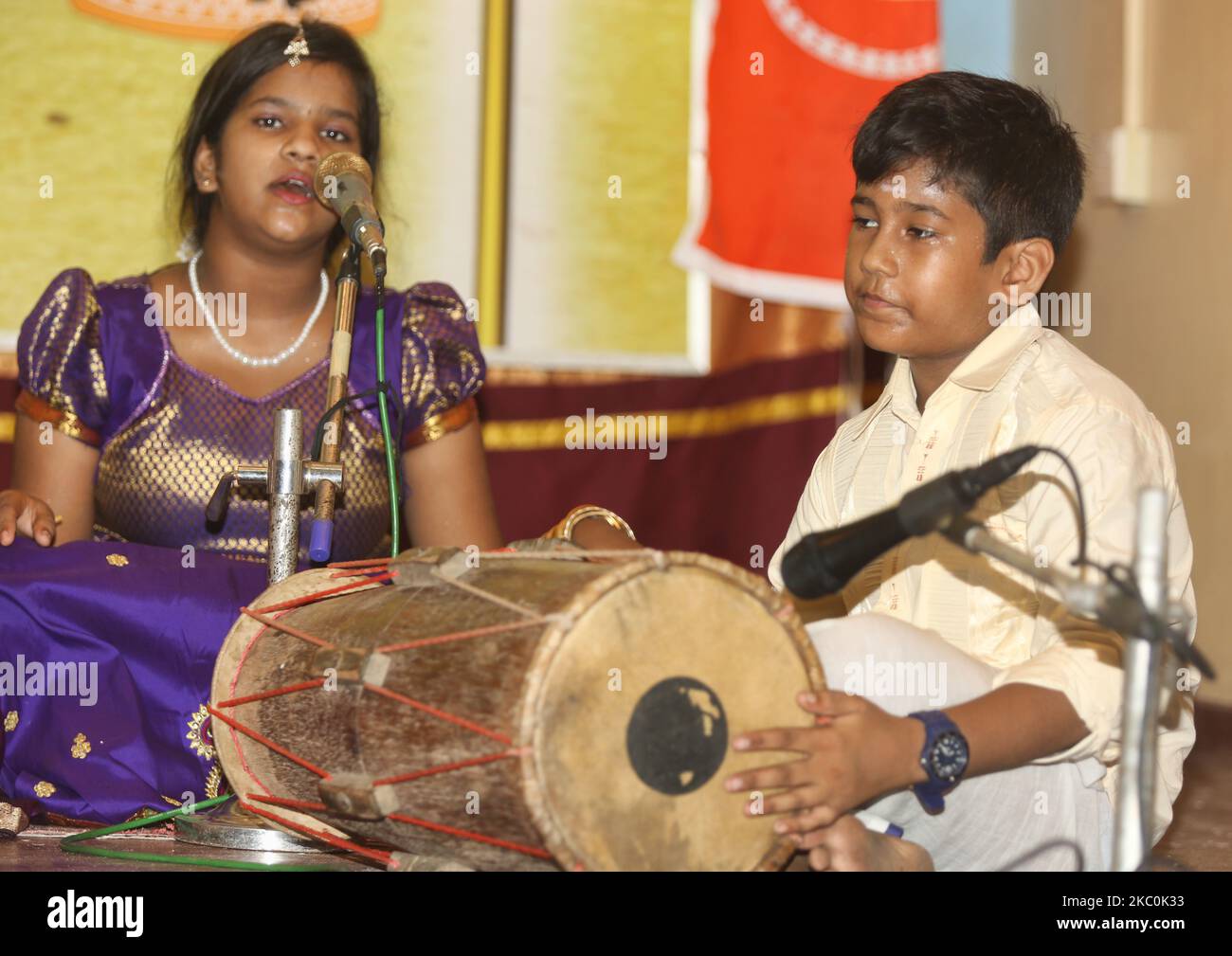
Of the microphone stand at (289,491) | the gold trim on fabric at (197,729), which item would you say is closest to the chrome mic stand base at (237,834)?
the microphone stand at (289,491)

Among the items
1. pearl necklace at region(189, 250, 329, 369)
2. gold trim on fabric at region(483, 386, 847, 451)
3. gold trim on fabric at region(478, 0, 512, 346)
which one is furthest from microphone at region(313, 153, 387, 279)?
gold trim on fabric at region(483, 386, 847, 451)

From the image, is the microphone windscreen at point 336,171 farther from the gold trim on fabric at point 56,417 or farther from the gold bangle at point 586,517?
the gold trim on fabric at point 56,417

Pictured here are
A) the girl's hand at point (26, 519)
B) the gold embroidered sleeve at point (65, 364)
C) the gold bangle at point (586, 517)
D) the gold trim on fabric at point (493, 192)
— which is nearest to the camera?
the gold bangle at point (586, 517)

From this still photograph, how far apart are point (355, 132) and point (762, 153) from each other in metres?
1.41

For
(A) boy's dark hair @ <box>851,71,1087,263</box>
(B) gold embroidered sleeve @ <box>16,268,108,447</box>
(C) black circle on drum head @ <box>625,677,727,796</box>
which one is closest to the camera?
(C) black circle on drum head @ <box>625,677,727,796</box>

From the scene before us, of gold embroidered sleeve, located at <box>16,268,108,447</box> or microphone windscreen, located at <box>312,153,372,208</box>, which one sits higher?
microphone windscreen, located at <box>312,153,372,208</box>

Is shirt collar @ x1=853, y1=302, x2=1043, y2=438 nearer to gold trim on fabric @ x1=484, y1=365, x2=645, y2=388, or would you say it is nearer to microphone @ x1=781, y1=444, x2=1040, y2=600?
microphone @ x1=781, y1=444, x2=1040, y2=600

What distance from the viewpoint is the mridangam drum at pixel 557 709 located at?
159 cm

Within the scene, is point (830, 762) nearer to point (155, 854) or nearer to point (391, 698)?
point (391, 698)

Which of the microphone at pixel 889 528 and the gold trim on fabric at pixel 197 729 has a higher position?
the microphone at pixel 889 528

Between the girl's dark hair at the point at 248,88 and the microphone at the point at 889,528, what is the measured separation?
186 centimetres

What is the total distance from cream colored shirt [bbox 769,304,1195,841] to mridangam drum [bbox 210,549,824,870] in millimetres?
381

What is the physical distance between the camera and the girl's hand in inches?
102
